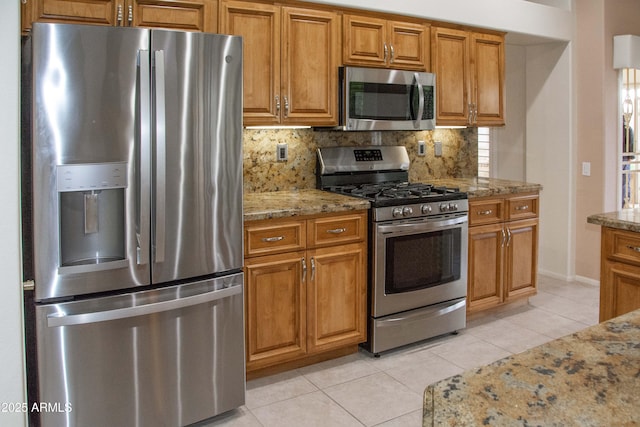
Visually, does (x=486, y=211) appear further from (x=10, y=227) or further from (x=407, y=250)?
(x=10, y=227)

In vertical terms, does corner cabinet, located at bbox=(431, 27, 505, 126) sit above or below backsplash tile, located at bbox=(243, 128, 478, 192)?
above

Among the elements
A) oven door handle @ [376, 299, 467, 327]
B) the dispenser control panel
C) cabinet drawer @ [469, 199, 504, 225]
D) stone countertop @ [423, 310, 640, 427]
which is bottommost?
oven door handle @ [376, 299, 467, 327]

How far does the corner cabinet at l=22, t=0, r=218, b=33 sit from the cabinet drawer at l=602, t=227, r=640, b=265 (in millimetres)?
2304

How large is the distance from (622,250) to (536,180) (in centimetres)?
270

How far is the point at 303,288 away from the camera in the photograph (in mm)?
3111

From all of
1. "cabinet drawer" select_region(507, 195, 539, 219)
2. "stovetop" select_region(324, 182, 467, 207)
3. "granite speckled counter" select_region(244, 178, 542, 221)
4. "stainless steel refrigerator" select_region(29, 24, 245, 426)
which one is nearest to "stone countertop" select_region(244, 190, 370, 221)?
"granite speckled counter" select_region(244, 178, 542, 221)

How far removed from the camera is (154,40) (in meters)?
2.29

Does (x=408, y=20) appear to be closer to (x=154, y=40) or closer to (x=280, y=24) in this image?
(x=280, y=24)

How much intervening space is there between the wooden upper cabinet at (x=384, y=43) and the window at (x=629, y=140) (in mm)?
2150

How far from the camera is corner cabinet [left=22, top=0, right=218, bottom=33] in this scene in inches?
101

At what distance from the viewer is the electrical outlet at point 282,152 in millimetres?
3665

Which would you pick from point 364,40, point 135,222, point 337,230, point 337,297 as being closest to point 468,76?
point 364,40

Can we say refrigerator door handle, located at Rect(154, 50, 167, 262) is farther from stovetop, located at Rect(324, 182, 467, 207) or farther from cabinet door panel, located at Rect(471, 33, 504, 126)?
cabinet door panel, located at Rect(471, 33, 504, 126)

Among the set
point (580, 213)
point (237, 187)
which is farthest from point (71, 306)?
point (580, 213)
